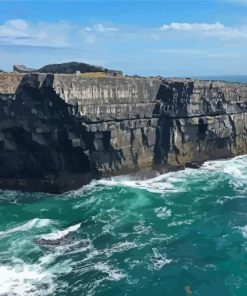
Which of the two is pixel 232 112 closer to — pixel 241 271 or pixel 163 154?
pixel 163 154

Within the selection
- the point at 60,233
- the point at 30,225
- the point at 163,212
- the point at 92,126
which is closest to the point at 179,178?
the point at 163,212

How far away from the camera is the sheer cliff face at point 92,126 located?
1896 inches

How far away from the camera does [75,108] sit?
47.6 m

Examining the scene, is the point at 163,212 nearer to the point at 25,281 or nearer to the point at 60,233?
the point at 60,233

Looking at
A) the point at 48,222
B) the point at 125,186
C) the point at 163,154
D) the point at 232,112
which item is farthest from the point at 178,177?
the point at 48,222

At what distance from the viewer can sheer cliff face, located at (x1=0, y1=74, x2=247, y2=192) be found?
4816 centimetres

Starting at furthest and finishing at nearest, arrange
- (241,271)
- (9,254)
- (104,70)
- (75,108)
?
1. (104,70)
2. (75,108)
3. (9,254)
4. (241,271)

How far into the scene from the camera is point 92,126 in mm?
48781

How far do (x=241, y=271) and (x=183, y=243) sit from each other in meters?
5.59

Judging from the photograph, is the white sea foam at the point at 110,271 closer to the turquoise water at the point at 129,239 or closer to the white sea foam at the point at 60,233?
the turquoise water at the point at 129,239

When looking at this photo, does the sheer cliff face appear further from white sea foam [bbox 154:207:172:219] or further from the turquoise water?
white sea foam [bbox 154:207:172:219]

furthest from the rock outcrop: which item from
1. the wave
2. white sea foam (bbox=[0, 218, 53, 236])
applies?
white sea foam (bbox=[0, 218, 53, 236])

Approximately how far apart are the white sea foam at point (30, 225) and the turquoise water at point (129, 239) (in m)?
0.08

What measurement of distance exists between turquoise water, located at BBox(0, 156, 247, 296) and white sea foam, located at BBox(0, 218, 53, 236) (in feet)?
0.28
